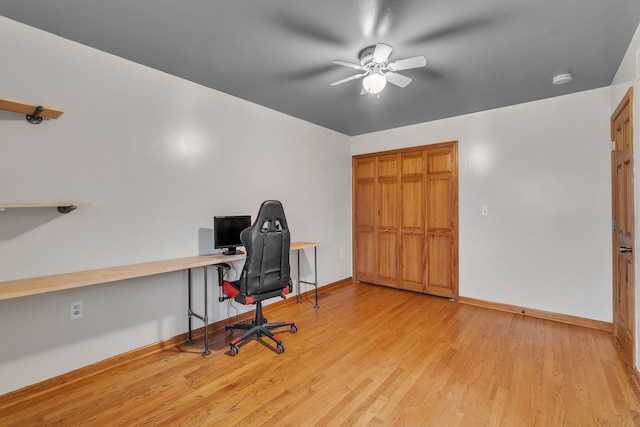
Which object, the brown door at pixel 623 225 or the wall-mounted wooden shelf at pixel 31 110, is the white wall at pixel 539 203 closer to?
the brown door at pixel 623 225

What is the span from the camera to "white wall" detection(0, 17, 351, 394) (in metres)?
2.01

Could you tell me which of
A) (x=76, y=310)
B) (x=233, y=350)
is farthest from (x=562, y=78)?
(x=76, y=310)

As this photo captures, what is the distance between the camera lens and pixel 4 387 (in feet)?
6.34

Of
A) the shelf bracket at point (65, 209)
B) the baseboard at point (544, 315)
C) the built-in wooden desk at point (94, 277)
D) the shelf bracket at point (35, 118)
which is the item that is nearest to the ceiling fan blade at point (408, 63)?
the built-in wooden desk at point (94, 277)

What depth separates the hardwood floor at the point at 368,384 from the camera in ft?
5.93

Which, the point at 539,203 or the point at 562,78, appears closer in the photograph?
the point at 562,78

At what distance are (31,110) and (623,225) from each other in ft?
15.5

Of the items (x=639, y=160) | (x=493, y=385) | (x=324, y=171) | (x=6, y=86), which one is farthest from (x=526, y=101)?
(x=6, y=86)

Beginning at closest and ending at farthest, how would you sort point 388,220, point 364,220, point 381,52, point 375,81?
point 381,52, point 375,81, point 388,220, point 364,220

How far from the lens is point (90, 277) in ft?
6.66

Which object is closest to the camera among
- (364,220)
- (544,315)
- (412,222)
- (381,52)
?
(381,52)

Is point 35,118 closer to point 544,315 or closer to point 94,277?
point 94,277

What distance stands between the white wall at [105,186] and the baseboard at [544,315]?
3.16m

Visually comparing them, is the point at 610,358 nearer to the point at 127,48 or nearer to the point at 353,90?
the point at 353,90
